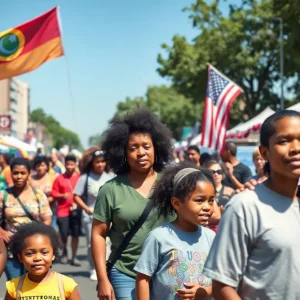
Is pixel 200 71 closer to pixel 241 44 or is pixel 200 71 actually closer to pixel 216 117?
pixel 241 44

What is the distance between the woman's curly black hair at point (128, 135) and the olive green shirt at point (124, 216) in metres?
0.26

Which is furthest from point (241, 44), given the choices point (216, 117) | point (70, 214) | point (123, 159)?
point (123, 159)

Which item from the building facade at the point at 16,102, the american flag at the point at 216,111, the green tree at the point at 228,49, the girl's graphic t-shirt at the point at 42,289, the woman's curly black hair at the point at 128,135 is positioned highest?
the building facade at the point at 16,102

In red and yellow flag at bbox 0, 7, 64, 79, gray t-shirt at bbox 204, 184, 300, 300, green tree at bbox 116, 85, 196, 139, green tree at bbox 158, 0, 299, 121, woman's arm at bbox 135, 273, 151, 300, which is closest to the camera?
gray t-shirt at bbox 204, 184, 300, 300

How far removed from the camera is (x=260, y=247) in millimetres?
2730

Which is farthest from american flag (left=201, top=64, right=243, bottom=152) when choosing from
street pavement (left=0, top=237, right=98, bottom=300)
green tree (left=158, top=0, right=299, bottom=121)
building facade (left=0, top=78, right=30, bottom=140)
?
building facade (left=0, top=78, right=30, bottom=140)

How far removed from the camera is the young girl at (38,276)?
461 centimetres

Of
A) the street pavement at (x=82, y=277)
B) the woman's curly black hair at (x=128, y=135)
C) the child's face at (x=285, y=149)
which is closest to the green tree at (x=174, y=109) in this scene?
the street pavement at (x=82, y=277)

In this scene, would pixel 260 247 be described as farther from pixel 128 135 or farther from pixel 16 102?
pixel 16 102

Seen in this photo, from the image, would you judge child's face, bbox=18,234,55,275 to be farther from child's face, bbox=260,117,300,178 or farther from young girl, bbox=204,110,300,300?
child's face, bbox=260,117,300,178

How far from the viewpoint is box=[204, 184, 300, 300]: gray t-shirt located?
2.70 metres

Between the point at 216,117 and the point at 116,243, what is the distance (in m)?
11.0

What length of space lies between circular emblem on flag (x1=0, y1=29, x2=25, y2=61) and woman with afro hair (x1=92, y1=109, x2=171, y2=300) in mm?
5389

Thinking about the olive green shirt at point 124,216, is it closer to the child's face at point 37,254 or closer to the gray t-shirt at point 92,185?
the child's face at point 37,254
